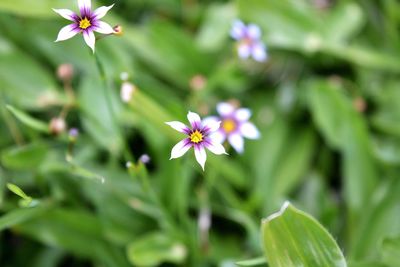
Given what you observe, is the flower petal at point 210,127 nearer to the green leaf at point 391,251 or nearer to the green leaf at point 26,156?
the green leaf at point 391,251

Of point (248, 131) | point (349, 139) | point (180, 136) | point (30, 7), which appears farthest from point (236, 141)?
point (30, 7)

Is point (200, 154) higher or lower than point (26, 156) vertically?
lower

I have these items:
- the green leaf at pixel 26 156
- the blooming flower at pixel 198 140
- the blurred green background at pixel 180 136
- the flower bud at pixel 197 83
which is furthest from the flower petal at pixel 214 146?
the flower bud at pixel 197 83

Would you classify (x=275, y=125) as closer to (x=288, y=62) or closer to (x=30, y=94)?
(x=288, y=62)

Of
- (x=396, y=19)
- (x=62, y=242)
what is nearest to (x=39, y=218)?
(x=62, y=242)

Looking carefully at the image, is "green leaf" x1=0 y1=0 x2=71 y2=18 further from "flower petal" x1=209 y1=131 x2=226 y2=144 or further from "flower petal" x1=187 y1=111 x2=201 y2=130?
"flower petal" x1=187 y1=111 x2=201 y2=130

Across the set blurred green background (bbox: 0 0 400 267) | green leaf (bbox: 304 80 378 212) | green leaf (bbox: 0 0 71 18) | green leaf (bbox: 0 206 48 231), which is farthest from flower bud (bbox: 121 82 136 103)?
green leaf (bbox: 304 80 378 212)

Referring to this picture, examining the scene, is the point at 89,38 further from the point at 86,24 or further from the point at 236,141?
the point at 236,141
